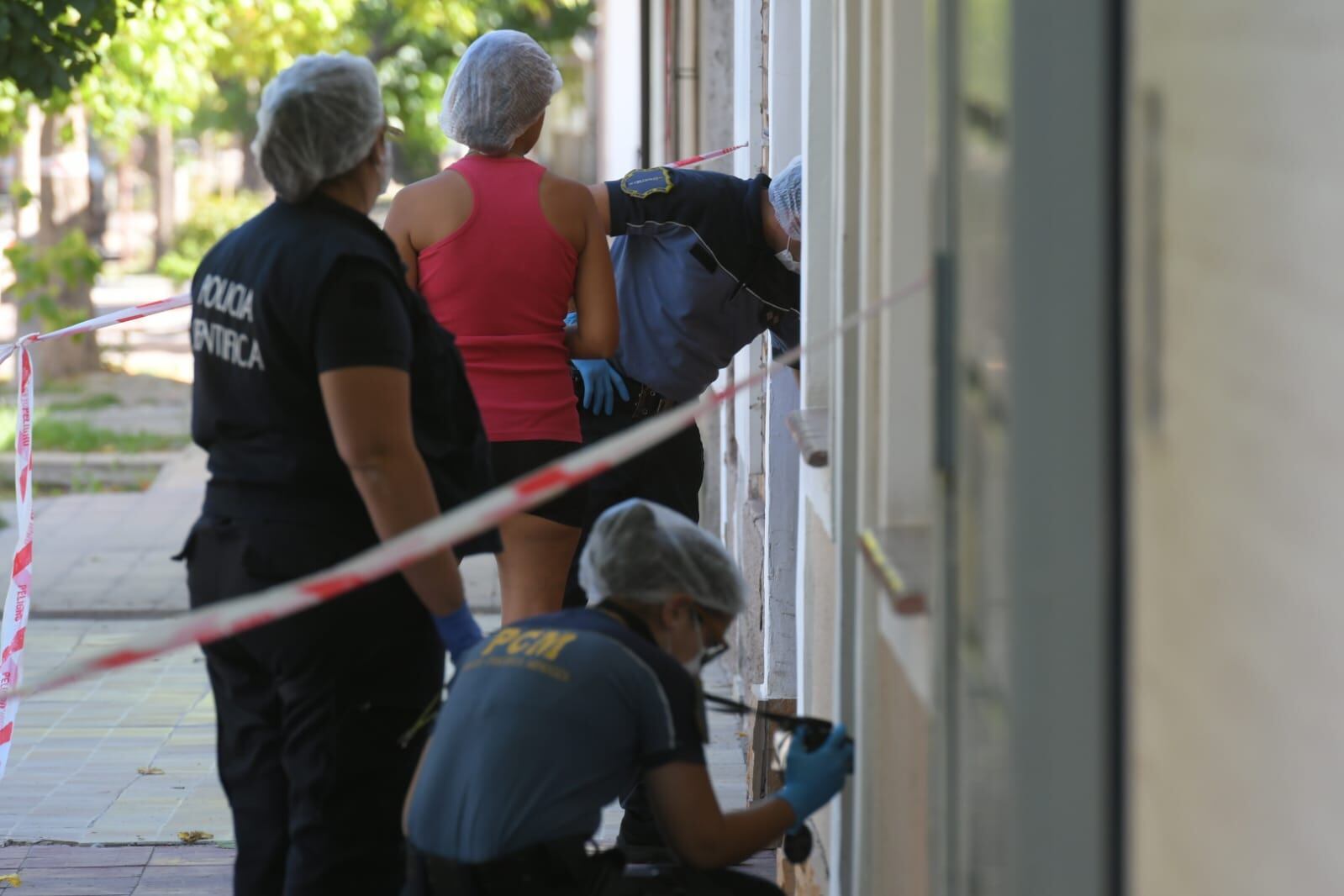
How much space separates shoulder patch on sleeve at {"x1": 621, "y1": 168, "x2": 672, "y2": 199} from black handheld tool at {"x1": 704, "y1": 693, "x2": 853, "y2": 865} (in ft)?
5.51

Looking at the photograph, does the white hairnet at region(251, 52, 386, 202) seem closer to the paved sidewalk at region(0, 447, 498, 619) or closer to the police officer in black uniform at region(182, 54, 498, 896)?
the police officer in black uniform at region(182, 54, 498, 896)

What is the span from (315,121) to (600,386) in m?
1.96

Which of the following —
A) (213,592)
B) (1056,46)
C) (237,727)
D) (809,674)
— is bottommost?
(809,674)

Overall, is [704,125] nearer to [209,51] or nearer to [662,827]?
[662,827]

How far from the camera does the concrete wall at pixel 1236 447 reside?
4.43 ft

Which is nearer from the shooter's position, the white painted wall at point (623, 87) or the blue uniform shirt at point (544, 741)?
the blue uniform shirt at point (544, 741)

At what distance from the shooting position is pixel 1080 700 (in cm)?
169

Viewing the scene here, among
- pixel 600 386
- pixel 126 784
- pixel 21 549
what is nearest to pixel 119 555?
pixel 126 784

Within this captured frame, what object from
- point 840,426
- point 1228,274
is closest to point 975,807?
point 1228,274

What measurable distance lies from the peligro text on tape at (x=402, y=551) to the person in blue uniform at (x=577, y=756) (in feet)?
0.89

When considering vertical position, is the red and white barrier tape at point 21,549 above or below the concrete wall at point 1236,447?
below

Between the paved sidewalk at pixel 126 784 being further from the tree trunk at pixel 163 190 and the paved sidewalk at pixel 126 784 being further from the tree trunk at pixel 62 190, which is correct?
the tree trunk at pixel 163 190

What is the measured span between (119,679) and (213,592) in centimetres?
424

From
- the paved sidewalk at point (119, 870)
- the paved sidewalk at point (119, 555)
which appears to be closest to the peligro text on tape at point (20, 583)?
the paved sidewalk at point (119, 870)
